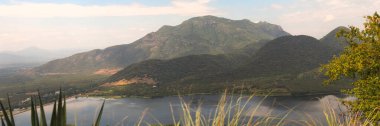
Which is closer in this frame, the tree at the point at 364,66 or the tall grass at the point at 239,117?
the tall grass at the point at 239,117

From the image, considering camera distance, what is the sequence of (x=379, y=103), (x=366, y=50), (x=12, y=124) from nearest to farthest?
1. (x=12, y=124)
2. (x=379, y=103)
3. (x=366, y=50)

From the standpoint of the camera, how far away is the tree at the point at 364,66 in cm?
1390

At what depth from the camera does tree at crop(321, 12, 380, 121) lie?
13.9m

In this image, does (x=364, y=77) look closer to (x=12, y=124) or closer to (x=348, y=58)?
(x=348, y=58)

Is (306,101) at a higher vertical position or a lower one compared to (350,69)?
lower

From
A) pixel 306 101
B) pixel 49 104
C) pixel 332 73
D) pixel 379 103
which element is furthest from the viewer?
pixel 49 104

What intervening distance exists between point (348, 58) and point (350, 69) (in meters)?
0.48

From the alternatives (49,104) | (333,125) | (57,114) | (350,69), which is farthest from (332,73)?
(49,104)

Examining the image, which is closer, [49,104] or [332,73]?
[332,73]

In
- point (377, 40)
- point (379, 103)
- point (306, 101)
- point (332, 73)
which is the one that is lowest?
point (306, 101)

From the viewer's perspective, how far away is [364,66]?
1452 centimetres

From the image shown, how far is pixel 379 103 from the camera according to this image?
13.3m

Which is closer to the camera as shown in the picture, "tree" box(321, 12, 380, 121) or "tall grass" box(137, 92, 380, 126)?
"tall grass" box(137, 92, 380, 126)

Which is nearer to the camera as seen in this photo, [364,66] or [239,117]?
[239,117]
